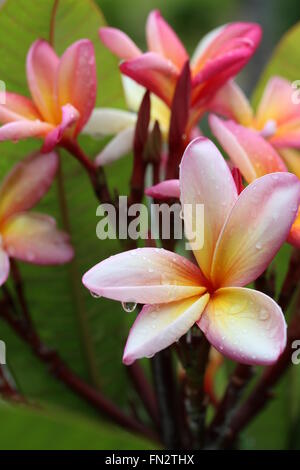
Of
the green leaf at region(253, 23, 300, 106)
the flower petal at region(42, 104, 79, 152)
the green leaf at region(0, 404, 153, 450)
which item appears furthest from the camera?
the green leaf at region(253, 23, 300, 106)

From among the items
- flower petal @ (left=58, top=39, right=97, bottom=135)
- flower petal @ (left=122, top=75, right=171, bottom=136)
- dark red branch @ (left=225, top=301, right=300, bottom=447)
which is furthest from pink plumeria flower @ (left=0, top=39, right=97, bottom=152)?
dark red branch @ (left=225, top=301, right=300, bottom=447)

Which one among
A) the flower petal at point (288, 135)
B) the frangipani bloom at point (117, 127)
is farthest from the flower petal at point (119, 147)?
the flower petal at point (288, 135)

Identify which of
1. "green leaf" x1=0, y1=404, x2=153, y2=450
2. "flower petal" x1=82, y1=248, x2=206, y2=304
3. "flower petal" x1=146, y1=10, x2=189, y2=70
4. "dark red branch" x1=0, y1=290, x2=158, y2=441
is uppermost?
"flower petal" x1=146, y1=10, x2=189, y2=70

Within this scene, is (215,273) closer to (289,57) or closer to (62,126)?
(62,126)

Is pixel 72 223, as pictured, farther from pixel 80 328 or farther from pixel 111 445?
pixel 111 445

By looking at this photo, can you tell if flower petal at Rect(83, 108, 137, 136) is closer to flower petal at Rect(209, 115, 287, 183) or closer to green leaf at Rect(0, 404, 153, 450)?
flower petal at Rect(209, 115, 287, 183)

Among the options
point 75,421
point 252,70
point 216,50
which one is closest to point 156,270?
point 75,421

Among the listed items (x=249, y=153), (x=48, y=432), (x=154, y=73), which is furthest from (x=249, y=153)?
(x=48, y=432)

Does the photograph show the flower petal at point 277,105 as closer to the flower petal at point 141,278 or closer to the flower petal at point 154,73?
the flower petal at point 154,73
